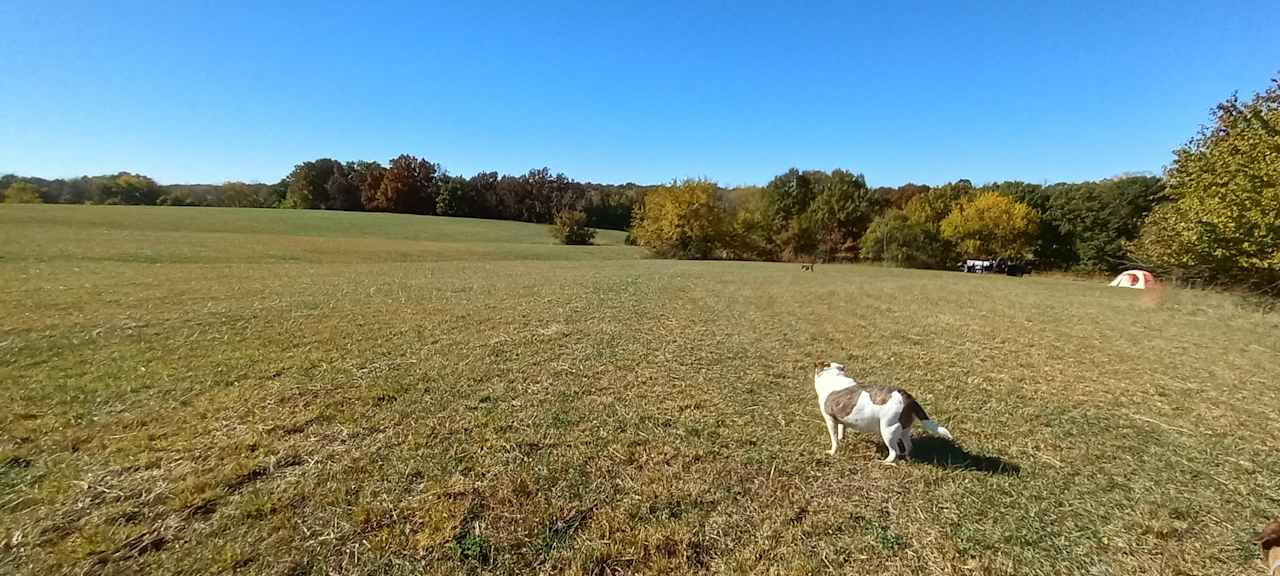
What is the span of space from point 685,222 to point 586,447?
154ft

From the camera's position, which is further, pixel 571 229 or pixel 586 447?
pixel 571 229

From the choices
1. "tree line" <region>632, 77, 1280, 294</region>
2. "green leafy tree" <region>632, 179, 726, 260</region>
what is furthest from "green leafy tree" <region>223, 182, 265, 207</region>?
"green leafy tree" <region>632, 179, 726, 260</region>

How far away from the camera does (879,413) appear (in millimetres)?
4285

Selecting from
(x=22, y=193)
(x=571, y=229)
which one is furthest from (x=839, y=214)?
(x=22, y=193)

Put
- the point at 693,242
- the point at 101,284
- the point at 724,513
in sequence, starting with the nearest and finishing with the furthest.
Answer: the point at 724,513, the point at 101,284, the point at 693,242

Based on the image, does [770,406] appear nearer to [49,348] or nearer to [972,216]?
[49,348]

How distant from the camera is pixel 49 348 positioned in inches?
290

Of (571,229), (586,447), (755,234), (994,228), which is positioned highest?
(994,228)

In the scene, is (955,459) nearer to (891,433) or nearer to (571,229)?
(891,433)

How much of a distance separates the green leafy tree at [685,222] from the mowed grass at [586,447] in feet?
129

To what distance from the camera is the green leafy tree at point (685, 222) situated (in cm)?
5056

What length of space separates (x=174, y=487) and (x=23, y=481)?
130 centimetres

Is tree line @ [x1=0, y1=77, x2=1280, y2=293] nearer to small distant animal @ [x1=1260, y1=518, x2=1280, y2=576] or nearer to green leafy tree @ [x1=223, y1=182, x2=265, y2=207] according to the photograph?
green leafy tree @ [x1=223, y1=182, x2=265, y2=207]

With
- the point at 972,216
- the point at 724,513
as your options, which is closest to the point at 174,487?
the point at 724,513
